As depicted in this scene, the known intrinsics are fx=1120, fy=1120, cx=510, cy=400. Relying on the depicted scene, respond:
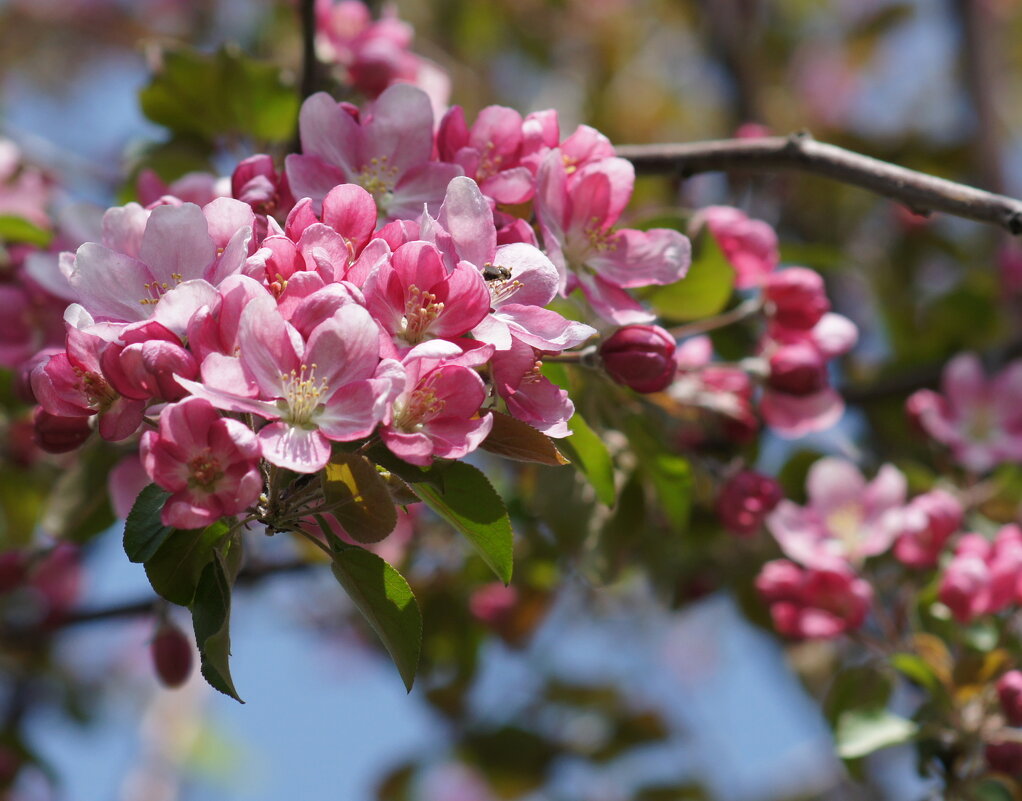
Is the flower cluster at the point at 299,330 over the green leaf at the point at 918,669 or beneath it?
over

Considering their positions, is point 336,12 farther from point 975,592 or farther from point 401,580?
point 975,592

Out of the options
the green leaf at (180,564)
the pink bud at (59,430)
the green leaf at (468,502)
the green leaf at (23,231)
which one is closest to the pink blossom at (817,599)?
the green leaf at (468,502)

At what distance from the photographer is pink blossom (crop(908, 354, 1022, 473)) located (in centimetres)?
197

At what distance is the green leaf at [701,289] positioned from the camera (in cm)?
156

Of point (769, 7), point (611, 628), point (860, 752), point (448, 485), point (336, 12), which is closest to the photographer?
point (448, 485)

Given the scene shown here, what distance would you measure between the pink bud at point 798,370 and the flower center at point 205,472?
35.2 inches

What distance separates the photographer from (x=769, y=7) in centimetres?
402

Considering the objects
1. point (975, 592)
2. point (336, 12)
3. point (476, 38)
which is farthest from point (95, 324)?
point (476, 38)

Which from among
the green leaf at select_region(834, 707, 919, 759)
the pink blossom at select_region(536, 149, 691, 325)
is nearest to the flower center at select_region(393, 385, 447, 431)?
the pink blossom at select_region(536, 149, 691, 325)

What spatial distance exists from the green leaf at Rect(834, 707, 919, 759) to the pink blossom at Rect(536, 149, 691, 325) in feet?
2.31

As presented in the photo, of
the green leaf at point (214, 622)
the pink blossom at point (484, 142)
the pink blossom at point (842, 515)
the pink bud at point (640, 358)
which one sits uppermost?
the pink blossom at point (484, 142)

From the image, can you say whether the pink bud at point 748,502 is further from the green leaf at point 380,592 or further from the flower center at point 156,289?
the flower center at point 156,289

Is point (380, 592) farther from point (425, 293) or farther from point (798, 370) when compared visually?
point (798, 370)

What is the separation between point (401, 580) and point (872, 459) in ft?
4.50
